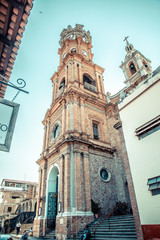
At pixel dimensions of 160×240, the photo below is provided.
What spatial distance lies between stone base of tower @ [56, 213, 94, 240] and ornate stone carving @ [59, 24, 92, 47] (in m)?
28.0

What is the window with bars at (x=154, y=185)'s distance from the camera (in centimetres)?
611

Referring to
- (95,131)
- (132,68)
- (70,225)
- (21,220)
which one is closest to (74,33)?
(132,68)

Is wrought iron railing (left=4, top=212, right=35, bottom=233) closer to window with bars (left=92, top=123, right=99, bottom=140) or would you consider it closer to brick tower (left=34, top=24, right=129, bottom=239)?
brick tower (left=34, top=24, right=129, bottom=239)

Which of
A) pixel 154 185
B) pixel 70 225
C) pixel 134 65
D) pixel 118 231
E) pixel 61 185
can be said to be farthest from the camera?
pixel 134 65

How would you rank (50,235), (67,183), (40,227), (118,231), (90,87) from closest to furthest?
(118,231)
(67,183)
(50,235)
(40,227)
(90,87)

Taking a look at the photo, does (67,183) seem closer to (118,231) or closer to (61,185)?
(61,185)

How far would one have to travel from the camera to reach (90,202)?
40.1 ft

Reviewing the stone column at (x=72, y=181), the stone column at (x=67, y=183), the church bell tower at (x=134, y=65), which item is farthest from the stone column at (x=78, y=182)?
the church bell tower at (x=134, y=65)

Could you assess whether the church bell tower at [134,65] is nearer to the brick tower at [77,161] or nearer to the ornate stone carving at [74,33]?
the brick tower at [77,161]

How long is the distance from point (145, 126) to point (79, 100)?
36.2 ft

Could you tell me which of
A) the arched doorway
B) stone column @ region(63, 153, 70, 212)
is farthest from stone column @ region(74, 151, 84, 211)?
the arched doorway

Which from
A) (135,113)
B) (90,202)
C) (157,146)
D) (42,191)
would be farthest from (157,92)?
(42,191)

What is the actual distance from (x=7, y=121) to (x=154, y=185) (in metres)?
5.92

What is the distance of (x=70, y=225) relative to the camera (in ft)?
35.1
